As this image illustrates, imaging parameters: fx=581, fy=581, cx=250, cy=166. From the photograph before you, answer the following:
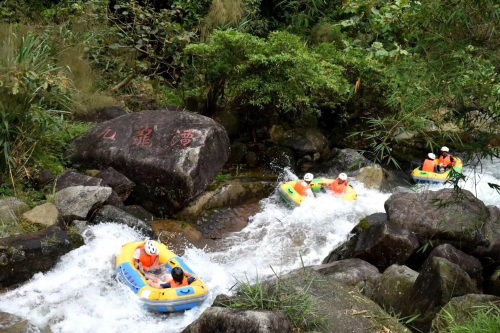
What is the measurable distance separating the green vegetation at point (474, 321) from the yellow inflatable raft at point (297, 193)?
→ 220 inches

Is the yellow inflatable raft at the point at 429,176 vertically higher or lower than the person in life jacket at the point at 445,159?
lower

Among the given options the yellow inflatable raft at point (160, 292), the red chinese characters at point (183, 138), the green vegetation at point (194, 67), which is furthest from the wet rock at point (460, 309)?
the red chinese characters at point (183, 138)

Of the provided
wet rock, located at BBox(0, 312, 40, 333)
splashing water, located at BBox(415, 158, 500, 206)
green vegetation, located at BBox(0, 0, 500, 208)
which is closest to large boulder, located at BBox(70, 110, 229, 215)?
green vegetation, located at BBox(0, 0, 500, 208)

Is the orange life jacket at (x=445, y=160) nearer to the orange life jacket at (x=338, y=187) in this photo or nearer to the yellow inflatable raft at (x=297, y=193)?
the yellow inflatable raft at (x=297, y=193)

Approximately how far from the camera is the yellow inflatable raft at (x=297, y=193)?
10406 mm

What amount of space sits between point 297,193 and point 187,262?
300 centimetres

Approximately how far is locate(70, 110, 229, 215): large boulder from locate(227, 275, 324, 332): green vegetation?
16.5ft

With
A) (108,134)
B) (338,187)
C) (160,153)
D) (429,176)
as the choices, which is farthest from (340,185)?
(108,134)

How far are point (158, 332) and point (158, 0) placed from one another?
32.9 feet

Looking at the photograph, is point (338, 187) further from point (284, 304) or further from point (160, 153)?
point (284, 304)

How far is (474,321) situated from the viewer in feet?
13.3

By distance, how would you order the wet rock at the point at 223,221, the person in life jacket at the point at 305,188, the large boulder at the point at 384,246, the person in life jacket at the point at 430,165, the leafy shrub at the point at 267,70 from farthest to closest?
the person in life jacket at the point at 430,165
the leafy shrub at the point at 267,70
the person in life jacket at the point at 305,188
the wet rock at the point at 223,221
the large boulder at the point at 384,246

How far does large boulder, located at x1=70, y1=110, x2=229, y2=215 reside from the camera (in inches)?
359

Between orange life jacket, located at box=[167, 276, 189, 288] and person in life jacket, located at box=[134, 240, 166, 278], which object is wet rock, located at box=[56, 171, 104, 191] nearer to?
person in life jacket, located at box=[134, 240, 166, 278]
